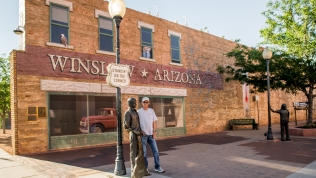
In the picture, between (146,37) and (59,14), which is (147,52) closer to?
(146,37)

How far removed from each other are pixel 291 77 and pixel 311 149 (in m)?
6.46

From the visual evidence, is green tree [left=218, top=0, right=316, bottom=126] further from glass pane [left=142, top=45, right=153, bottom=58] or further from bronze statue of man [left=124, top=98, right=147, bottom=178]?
bronze statue of man [left=124, top=98, right=147, bottom=178]

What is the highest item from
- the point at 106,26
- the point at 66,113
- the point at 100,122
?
the point at 106,26

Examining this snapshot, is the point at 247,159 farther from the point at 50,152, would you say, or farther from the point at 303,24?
the point at 303,24

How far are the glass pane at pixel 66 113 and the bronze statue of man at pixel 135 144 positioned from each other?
5.97m

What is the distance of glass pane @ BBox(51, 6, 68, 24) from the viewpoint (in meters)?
11.2

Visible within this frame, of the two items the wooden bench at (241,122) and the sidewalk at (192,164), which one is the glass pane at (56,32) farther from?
the wooden bench at (241,122)

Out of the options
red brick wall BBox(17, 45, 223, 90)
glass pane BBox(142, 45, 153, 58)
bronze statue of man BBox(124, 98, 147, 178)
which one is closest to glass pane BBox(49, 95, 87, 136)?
red brick wall BBox(17, 45, 223, 90)

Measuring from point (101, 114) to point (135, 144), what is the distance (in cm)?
678

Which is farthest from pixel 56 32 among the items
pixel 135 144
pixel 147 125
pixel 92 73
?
pixel 135 144

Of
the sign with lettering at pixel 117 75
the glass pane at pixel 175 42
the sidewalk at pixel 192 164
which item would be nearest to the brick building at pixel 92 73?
the glass pane at pixel 175 42

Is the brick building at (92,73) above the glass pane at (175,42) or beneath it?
beneath

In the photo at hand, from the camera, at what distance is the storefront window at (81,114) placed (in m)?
10.9

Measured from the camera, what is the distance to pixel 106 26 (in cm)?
Result: 1309
